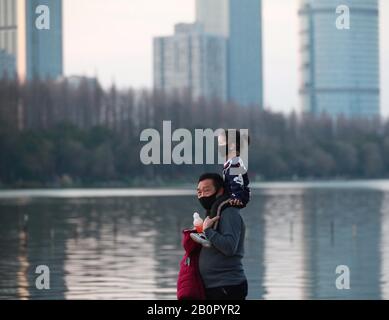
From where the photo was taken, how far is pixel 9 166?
88.2 meters

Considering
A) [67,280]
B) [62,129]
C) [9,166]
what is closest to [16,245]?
[67,280]

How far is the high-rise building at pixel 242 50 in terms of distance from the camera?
17938cm

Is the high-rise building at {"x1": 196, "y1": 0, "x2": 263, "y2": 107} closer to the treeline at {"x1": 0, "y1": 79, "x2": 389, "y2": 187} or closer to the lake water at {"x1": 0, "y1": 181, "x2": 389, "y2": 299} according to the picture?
the treeline at {"x1": 0, "y1": 79, "x2": 389, "y2": 187}

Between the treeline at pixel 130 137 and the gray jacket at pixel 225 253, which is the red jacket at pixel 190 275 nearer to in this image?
the gray jacket at pixel 225 253

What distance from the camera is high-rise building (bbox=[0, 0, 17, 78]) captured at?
10588 centimetres

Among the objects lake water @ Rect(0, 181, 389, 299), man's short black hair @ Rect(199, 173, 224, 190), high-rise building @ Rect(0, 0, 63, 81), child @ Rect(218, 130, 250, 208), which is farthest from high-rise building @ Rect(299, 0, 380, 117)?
man's short black hair @ Rect(199, 173, 224, 190)

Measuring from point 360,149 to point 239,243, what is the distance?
118 metres

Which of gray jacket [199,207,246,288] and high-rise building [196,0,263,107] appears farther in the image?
high-rise building [196,0,263,107]

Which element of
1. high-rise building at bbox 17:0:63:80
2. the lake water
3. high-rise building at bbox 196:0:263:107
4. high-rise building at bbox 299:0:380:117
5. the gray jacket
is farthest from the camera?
high-rise building at bbox 196:0:263:107

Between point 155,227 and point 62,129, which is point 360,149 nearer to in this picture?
point 62,129

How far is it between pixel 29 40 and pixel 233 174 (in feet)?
348

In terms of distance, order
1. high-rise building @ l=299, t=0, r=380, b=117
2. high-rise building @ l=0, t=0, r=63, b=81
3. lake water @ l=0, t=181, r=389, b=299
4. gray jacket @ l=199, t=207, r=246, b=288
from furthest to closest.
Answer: high-rise building @ l=299, t=0, r=380, b=117, high-rise building @ l=0, t=0, r=63, b=81, lake water @ l=0, t=181, r=389, b=299, gray jacket @ l=199, t=207, r=246, b=288

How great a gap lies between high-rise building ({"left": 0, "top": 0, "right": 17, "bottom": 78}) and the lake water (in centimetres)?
5996

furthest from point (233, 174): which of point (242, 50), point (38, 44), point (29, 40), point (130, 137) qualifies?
point (242, 50)
